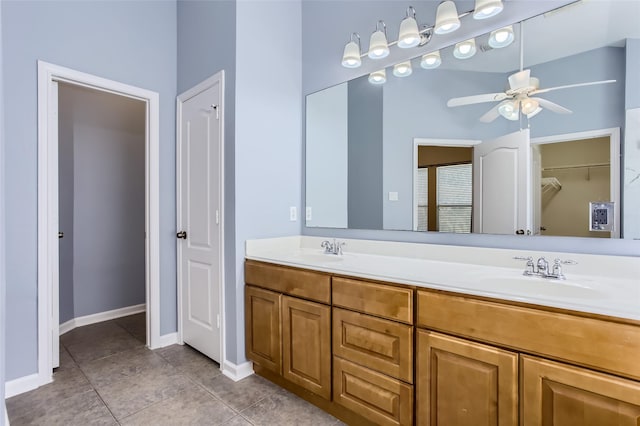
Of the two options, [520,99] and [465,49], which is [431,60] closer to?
[465,49]

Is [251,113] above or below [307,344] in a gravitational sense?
above

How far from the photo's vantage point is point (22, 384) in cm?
200

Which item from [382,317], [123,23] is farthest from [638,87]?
[123,23]

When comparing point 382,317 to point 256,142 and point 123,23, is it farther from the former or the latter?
point 123,23

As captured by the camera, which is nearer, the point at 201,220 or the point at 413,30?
the point at 413,30

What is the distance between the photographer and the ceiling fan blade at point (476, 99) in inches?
67.1

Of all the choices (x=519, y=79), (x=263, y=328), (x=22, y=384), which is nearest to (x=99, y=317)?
(x=22, y=384)

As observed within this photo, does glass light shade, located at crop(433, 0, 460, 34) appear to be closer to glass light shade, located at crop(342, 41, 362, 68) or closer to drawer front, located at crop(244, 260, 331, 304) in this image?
glass light shade, located at crop(342, 41, 362, 68)

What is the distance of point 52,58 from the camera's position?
84.8 inches

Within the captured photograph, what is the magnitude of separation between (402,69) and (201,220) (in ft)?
5.95

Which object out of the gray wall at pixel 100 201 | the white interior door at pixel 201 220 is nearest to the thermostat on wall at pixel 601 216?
the white interior door at pixel 201 220

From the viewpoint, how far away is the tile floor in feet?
5.77

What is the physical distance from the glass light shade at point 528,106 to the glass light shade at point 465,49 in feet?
1.27

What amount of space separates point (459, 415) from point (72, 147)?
377 cm
